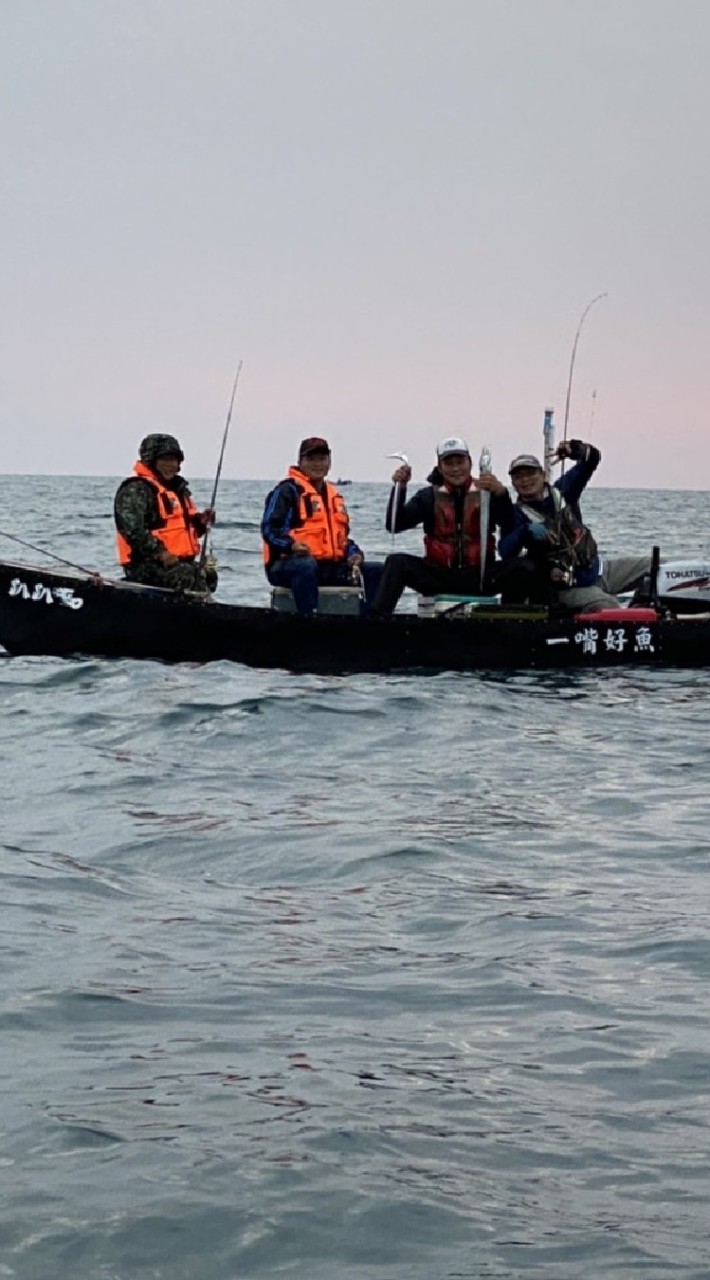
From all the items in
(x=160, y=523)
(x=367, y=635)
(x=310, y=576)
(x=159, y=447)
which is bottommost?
(x=367, y=635)

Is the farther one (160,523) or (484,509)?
(160,523)

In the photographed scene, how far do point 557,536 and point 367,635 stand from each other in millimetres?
1521

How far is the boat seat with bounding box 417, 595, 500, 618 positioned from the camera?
43.1 feet

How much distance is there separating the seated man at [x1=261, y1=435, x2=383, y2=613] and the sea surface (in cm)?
326

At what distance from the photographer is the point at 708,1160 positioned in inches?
158

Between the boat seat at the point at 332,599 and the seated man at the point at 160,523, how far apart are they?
0.60 m

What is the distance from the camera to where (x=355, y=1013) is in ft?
16.5

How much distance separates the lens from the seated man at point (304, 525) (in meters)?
13.0

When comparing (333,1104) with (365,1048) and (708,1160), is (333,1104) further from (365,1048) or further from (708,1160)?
(708,1160)

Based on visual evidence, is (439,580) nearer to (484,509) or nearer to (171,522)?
(484,509)

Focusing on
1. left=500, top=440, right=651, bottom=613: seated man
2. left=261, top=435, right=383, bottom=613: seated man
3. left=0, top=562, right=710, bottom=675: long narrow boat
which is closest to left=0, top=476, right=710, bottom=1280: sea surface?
left=0, top=562, right=710, bottom=675: long narrow boat

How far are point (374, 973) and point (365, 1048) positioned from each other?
2.19 ft

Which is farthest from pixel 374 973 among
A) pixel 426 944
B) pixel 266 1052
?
pixel 266 1052

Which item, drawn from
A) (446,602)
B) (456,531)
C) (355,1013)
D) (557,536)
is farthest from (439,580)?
(355,1013)
